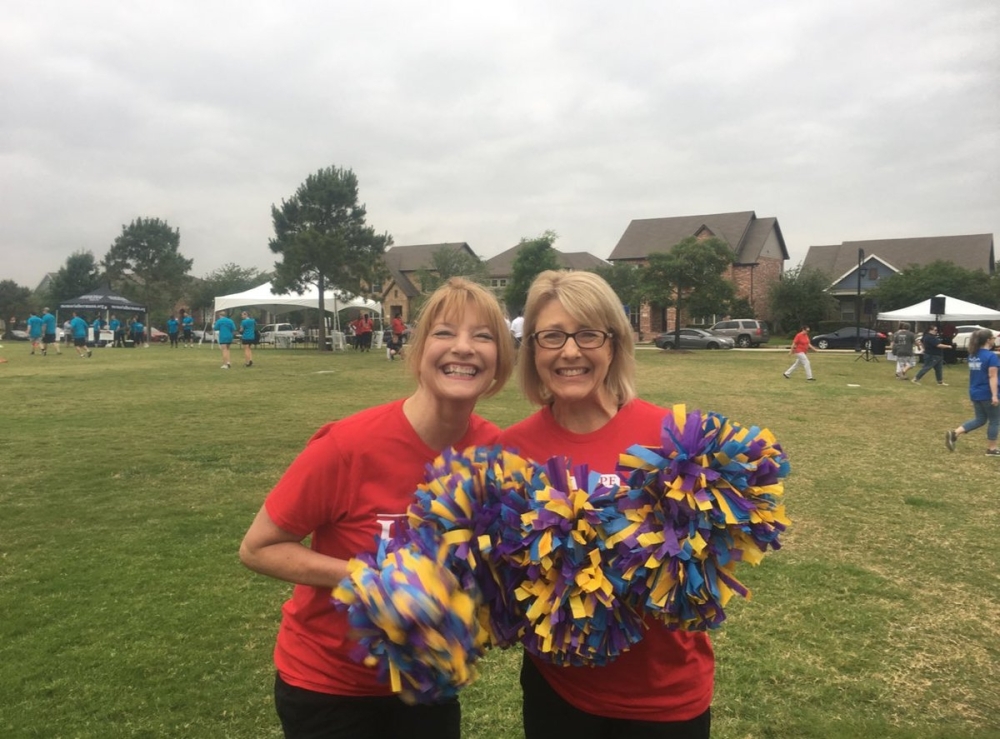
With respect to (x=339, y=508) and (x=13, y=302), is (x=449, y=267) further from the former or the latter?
(x=339, y=508)

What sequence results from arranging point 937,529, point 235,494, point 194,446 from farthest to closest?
point 194,446 < point 235,494 < point 937,529

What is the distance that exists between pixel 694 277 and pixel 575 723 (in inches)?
1490

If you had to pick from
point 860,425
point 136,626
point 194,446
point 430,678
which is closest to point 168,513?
point 136,626

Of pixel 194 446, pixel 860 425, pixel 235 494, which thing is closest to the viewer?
pixel 235 494

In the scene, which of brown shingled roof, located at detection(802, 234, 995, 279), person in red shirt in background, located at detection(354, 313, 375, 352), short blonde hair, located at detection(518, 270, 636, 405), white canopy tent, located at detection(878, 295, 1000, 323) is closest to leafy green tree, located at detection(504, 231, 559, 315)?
person in red shirt in background, located at detection(354, 313, 375, 352)

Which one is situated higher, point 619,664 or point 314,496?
point 314,496

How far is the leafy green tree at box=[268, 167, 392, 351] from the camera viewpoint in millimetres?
38688

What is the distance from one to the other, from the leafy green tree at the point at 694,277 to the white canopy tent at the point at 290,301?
52.7 ft

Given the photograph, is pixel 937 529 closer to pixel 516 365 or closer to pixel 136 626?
pixel 516 365

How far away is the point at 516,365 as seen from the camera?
234 cm

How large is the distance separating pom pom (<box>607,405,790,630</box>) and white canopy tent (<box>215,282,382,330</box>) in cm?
3475

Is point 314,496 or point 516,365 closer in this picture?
point 314,496

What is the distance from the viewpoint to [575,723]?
1.92 meters

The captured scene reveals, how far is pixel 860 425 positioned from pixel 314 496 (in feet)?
39.9
